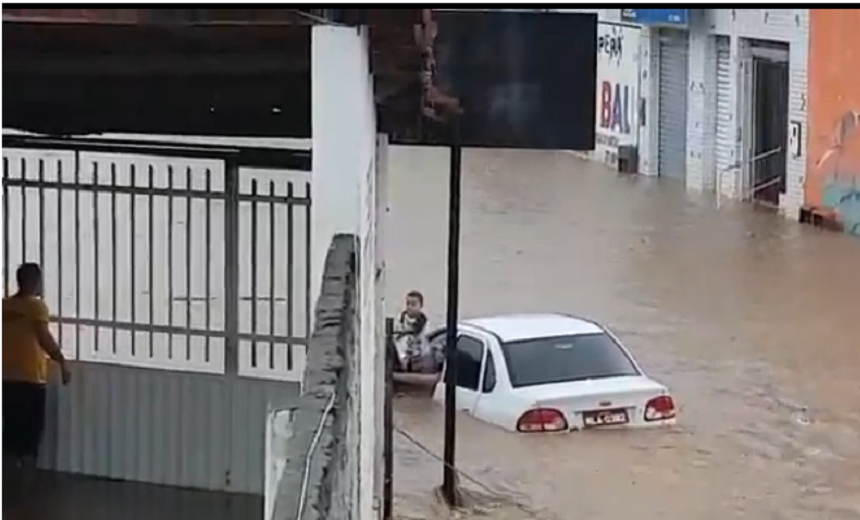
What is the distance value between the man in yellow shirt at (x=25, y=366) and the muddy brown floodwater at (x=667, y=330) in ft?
11.1

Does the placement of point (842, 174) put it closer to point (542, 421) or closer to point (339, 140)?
point (542, 421)

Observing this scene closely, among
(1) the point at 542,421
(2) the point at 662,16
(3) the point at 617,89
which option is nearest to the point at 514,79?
(1) the point at 542,421

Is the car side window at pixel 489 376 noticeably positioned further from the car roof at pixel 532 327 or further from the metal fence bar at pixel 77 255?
the metal fence bar at pixel 77 255

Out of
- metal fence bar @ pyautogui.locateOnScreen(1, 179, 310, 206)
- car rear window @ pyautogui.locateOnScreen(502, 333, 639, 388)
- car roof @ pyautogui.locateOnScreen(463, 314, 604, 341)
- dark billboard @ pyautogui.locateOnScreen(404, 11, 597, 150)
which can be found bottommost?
car rear window @ pyautogui.locateOnScreen(502, 333, 639, 388)

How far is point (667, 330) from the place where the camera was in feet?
59.9

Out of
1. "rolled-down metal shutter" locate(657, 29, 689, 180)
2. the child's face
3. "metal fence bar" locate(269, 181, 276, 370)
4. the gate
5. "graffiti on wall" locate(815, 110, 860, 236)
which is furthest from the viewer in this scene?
"rolled-down metal shutter" locate(657, 29, 689, 180)

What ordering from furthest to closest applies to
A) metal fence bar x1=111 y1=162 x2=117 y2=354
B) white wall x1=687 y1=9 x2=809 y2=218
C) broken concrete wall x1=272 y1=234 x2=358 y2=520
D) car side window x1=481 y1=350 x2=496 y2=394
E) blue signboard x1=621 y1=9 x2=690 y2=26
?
blue signboard x1=621 y1=9 x2=690 y2=26 → white wall x1=687 y1=9 x2=809 y2=218 → car side window x1=481 y1=350 x2=496 y2=394 → metal fence bar x1=111 y1=162 x2=117 y2=354 → broken concrete wall x1=272 y1=234 x2=358 y2=520

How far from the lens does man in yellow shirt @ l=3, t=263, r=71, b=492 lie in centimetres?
898

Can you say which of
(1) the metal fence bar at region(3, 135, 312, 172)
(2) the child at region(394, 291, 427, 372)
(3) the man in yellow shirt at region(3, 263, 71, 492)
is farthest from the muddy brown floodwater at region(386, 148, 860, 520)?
(1) the metal fence bar at region(3, 135, 312, 172)

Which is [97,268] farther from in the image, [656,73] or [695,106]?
[656,73]

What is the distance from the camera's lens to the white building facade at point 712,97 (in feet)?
94.7

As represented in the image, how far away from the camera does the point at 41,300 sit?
360 inches

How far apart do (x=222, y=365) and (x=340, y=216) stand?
9.53 ft

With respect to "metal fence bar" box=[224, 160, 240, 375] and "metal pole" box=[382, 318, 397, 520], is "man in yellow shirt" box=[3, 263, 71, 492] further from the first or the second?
"metal pole" box=[382, 318, 397, 520]
